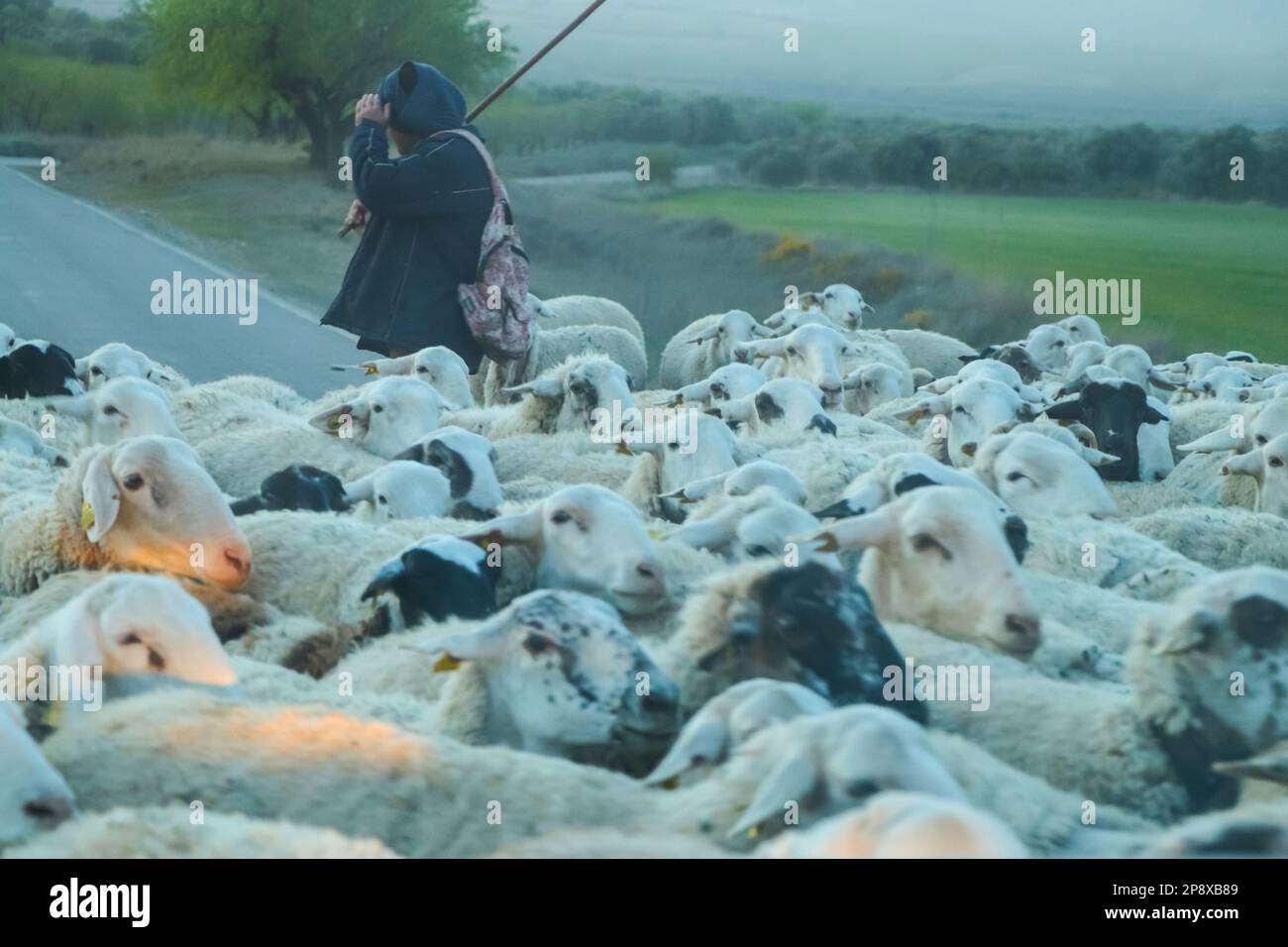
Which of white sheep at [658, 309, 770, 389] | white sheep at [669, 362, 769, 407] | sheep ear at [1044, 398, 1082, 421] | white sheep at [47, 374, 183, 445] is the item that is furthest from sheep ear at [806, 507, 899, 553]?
white sheep at [658, 309, 770, 389]

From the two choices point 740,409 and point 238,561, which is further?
point 740,409

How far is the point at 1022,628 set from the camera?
14.2 feet

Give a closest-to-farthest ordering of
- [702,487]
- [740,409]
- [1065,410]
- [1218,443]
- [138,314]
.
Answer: [702,487] < [1218,443] < [740,409] < [1065,410] < [138,314]

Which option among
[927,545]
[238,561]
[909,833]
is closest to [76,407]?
[238,561]

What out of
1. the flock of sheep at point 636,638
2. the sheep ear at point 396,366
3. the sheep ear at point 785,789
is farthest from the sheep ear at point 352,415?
the sheep ear at point 785,789

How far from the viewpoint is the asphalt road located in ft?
44.0

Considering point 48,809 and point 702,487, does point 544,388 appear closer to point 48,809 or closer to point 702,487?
point 702,487

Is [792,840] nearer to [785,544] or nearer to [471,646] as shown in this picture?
[471,646]

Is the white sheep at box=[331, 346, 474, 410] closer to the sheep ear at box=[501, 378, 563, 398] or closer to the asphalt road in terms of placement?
the sheep ear at box=[501, 378, 563, 398]

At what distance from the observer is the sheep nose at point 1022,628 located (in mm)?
4324

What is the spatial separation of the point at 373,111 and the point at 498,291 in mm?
1175

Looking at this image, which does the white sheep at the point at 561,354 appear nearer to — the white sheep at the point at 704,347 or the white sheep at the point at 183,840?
the white sheep at the point at 704,347

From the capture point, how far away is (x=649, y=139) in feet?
84.6

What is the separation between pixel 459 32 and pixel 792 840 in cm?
3020
